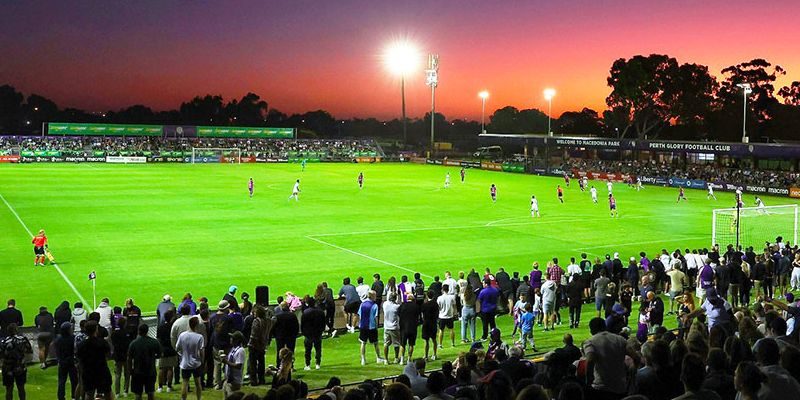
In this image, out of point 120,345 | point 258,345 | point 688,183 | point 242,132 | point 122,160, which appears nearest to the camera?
point 120,345

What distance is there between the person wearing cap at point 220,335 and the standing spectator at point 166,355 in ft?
2.38

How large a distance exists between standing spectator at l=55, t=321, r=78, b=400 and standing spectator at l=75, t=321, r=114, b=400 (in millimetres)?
978

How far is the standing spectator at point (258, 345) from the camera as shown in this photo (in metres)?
13.7

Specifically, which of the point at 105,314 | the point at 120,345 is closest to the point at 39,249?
the point at 105,314

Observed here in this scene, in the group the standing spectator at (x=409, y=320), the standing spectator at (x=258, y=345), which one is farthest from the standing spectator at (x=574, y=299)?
the standing spectator at (x=258, y=345)

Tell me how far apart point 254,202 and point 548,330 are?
3351 centimetres

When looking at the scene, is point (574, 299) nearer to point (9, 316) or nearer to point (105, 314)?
point (105, 314)

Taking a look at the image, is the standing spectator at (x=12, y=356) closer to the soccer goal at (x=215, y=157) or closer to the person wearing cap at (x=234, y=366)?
the person wearing cap at (x=234, y=366)

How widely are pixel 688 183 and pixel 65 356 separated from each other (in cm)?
6452

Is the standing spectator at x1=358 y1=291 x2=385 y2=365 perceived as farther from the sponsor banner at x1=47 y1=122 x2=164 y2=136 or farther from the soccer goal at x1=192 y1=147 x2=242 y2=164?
the sponsor banner at x1=47 y1=122 x2=164 y2=136

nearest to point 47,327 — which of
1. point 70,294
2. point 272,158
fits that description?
point 70,294

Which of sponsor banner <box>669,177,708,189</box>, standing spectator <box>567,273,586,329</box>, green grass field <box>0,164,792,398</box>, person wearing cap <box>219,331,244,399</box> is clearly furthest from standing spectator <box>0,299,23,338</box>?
sponsor banner <box>669,177,708,189</box>

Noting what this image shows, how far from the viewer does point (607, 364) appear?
29.2 ft

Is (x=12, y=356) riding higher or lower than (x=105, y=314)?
higher
